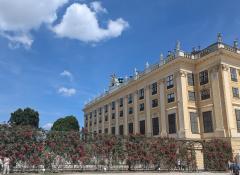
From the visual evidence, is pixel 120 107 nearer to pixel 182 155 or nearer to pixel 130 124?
pixel 130 124

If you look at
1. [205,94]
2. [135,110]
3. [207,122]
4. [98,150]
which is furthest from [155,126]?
[98,150]

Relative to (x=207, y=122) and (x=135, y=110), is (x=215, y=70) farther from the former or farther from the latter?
Result: (x=135, y=110)

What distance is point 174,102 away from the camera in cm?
3956

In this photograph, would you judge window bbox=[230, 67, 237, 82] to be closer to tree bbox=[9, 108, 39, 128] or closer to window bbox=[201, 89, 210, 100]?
window bbox=[201, 89, 210, 100]

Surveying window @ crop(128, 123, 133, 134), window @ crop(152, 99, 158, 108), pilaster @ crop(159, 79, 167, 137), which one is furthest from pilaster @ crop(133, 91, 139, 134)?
pilaster @ crop(159, 79, 167, 137)

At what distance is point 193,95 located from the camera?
39312 mm

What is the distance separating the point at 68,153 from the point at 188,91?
22.1 m

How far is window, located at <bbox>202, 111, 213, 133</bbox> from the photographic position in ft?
121

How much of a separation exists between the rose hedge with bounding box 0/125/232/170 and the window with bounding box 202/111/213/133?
288 inches

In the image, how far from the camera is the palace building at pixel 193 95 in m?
35.7

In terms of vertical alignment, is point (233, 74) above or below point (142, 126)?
above

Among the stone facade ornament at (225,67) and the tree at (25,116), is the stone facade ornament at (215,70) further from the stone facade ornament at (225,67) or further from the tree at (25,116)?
the tree at (25,116)

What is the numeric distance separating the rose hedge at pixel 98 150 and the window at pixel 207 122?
730 cm

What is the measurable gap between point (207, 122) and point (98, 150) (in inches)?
766
